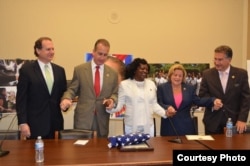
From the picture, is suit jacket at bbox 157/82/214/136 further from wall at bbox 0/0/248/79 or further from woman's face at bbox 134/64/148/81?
wall at bbox 0/0/248/79

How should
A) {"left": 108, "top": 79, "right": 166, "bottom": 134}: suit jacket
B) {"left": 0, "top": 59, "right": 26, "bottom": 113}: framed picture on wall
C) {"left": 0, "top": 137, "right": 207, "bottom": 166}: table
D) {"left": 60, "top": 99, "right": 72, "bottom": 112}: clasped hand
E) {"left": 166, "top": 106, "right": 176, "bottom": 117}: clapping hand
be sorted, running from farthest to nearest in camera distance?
{"left": 0, "top": 59, "right": 26, "bottom": 113}: framed picture on wall
{"left": 108, "top": 79, "right": 166, "bottom": 134}: suit jacket
{"left": 166, "top": 106, "right": 176, "bottom": 117}: clapping hand
{"left": 60, "top": 99, "right": 72, "bottom": 112}: clasped hand
{"left": 0, "top": 137, "right": 207, "bottom": 166}: table

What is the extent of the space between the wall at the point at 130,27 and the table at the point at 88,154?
2.33 metres

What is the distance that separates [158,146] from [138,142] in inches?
7.4

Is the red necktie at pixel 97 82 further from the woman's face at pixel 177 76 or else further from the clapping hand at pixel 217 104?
the clapping hand at pixel 217 104

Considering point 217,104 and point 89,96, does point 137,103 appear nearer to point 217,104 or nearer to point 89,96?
point 89,96

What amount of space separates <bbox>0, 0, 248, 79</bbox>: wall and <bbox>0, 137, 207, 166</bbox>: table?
233 centimetres

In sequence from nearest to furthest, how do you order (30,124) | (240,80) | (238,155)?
(238,155) < (30,124) < (240,80)

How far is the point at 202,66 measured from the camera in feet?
17.3

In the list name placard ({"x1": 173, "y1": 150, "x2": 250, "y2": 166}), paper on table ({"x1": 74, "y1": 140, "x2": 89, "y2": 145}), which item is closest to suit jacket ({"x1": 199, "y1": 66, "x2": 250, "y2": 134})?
name placard ({"x1": 173, "y1": 150, "x2": 250, "y2": 166})

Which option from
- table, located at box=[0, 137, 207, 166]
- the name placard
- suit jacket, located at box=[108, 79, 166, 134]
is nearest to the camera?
the name placard

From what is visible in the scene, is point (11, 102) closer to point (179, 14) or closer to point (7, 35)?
point (7, 35)

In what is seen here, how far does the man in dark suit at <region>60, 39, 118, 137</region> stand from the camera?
3508mm

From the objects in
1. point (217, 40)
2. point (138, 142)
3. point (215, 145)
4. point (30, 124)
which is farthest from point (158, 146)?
point (217, 40)

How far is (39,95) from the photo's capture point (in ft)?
10.8
